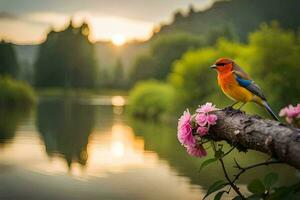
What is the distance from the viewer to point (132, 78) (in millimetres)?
44781

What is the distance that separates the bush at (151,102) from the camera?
1048 inches

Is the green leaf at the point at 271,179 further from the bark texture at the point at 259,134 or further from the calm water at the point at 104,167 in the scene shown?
the calm water at the point at 104,167

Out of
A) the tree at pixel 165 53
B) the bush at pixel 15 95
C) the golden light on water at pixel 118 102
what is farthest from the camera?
the golden light on water at pixel 118 102

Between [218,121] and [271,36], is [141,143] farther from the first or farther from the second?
[218,121]

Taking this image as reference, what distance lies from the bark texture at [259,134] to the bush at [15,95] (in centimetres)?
3185

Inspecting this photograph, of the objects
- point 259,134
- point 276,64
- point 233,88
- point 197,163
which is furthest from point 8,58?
point 259,134

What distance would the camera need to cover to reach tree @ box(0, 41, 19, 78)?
43.8 metres

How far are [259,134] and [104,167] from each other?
10782 millimetres

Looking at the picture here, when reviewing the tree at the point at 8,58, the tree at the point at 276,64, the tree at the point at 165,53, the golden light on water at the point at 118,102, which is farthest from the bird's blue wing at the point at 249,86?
the golden light on water at the point at 118,102

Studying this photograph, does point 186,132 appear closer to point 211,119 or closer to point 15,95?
point 211,119

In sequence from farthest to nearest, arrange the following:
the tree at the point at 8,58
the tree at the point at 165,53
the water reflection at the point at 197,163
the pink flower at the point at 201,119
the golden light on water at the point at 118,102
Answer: the golden light on water at the point at 118,102
the tree at the point at 8,58
the tree at the point at 165,53
the water reflection at the point at 197,163
the pink flower at the point at 201,119

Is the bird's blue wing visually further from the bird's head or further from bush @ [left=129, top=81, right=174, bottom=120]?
bush @ [left=129, top=81, right=174, bottom=120]

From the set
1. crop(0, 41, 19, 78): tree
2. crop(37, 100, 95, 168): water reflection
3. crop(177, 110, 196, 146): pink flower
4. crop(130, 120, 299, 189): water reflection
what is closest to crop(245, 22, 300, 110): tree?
crop(130, 120, 299, 189): water reflection

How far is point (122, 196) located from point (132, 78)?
35816 mm
